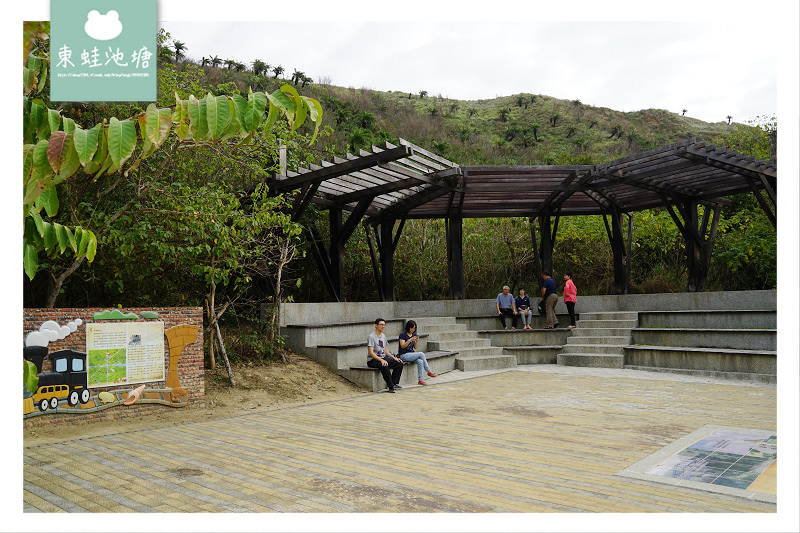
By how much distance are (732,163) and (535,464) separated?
8.85 m

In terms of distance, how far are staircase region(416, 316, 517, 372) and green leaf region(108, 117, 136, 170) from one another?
9.66 meters

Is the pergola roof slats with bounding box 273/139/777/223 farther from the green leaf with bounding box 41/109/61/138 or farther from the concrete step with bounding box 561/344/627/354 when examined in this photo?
Answer: the green leaf with bounding box 41/109/61/138

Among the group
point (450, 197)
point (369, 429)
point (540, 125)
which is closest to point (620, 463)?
point (369, 429)

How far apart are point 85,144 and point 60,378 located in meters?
5.26

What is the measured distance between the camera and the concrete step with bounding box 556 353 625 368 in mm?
11383

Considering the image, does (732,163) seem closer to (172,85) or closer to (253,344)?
(253,344)

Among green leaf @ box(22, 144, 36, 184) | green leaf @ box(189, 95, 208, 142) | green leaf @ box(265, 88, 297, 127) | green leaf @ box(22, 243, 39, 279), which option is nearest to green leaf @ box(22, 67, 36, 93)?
green leaf @ box(22, 144, 36, 184)

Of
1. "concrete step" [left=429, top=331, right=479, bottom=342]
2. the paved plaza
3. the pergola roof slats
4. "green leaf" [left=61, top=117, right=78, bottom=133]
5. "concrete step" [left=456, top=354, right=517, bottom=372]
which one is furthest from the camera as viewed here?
"concrete step" [left=429, top=331, right=479, bottom=342]

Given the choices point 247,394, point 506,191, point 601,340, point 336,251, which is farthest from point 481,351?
point 247,394

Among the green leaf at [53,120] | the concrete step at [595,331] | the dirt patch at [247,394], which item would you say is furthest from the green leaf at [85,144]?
the concrete step at [595,331]

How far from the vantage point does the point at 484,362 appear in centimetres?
1150

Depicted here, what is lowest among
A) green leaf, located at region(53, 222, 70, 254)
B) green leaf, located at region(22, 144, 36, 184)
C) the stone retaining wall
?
the stone retaining wall

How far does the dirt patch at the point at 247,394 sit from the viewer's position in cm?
616

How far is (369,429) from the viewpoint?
605cm
